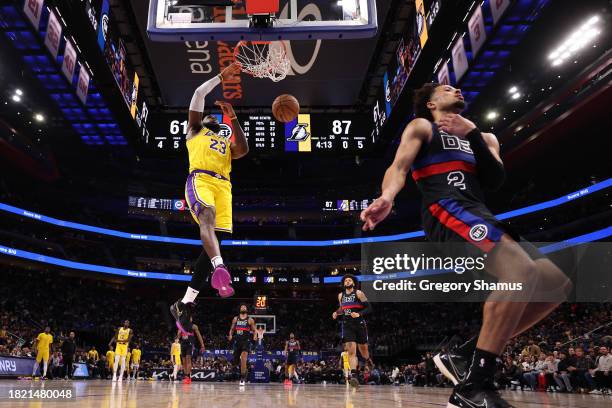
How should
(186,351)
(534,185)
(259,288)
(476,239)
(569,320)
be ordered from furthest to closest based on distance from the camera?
(259,288)
(534,185)
(569,320)
(186,351)
(476,239)

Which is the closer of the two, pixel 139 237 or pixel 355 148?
pixel 355 148

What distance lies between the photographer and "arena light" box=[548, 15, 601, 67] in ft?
56.3

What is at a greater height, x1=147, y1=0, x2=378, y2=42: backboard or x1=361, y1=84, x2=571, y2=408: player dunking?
x1=147, y1=0, x2=378, y2=42: backboard

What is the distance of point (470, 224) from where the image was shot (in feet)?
8.54

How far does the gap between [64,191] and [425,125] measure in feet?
118

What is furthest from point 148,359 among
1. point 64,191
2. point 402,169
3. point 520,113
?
Answer: point 402,169

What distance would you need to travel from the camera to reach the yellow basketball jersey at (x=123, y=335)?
556 inches

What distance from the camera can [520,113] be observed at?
22.8 metres

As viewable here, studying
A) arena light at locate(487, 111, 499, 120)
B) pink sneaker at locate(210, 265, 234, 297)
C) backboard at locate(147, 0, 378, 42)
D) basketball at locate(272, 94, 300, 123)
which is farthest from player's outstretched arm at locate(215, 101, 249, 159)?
arena light at locate(487, 111, 499, 120)

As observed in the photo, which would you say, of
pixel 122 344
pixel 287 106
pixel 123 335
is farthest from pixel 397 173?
pixel 122 344

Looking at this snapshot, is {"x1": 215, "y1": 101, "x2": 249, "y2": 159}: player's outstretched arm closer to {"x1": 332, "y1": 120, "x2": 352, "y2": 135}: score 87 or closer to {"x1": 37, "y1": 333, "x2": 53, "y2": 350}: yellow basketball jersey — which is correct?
{"x1": 332, "y1": 120, "x2": 352, "y2": 135}: score 87

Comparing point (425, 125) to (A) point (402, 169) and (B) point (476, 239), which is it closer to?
(A) point (402, 169)

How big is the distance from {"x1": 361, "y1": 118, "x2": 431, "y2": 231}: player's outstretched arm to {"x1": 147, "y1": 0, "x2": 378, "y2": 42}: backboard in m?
4.68

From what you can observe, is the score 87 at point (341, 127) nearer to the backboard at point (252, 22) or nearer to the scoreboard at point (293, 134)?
the scoreboard at point (293, 134)
